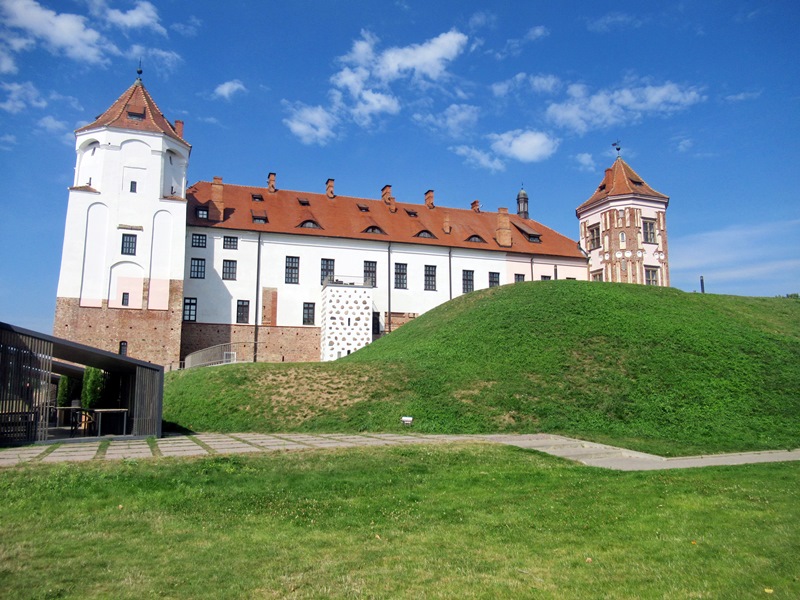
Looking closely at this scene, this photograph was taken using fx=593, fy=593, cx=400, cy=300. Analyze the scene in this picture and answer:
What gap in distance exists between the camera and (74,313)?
3294 centimetres

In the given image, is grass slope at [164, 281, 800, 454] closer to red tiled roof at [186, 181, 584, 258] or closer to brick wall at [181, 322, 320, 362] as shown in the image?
brick wall at [181, 322, 320, 362]

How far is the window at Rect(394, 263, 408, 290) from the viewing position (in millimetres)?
41156

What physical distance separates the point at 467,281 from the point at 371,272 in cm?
732

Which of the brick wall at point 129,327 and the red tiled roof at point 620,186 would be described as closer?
the brick wall at point 129,327

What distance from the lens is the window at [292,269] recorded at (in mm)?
38747

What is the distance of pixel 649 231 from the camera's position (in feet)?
144

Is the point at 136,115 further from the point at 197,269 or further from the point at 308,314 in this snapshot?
the point at 308,314

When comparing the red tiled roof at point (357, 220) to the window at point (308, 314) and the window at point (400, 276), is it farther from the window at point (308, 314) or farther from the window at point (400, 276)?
the window at point (308, 314)

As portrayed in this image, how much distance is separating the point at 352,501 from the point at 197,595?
369cm

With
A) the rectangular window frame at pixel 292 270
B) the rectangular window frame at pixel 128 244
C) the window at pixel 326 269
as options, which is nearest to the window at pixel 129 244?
the rectangular window frame at pixel 128 244

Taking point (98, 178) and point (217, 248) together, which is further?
point (217, 248)

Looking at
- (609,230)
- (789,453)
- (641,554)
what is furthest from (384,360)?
(609,230)

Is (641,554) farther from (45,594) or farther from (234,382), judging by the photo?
(234,382)

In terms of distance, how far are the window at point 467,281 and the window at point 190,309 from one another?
18.3 meters
